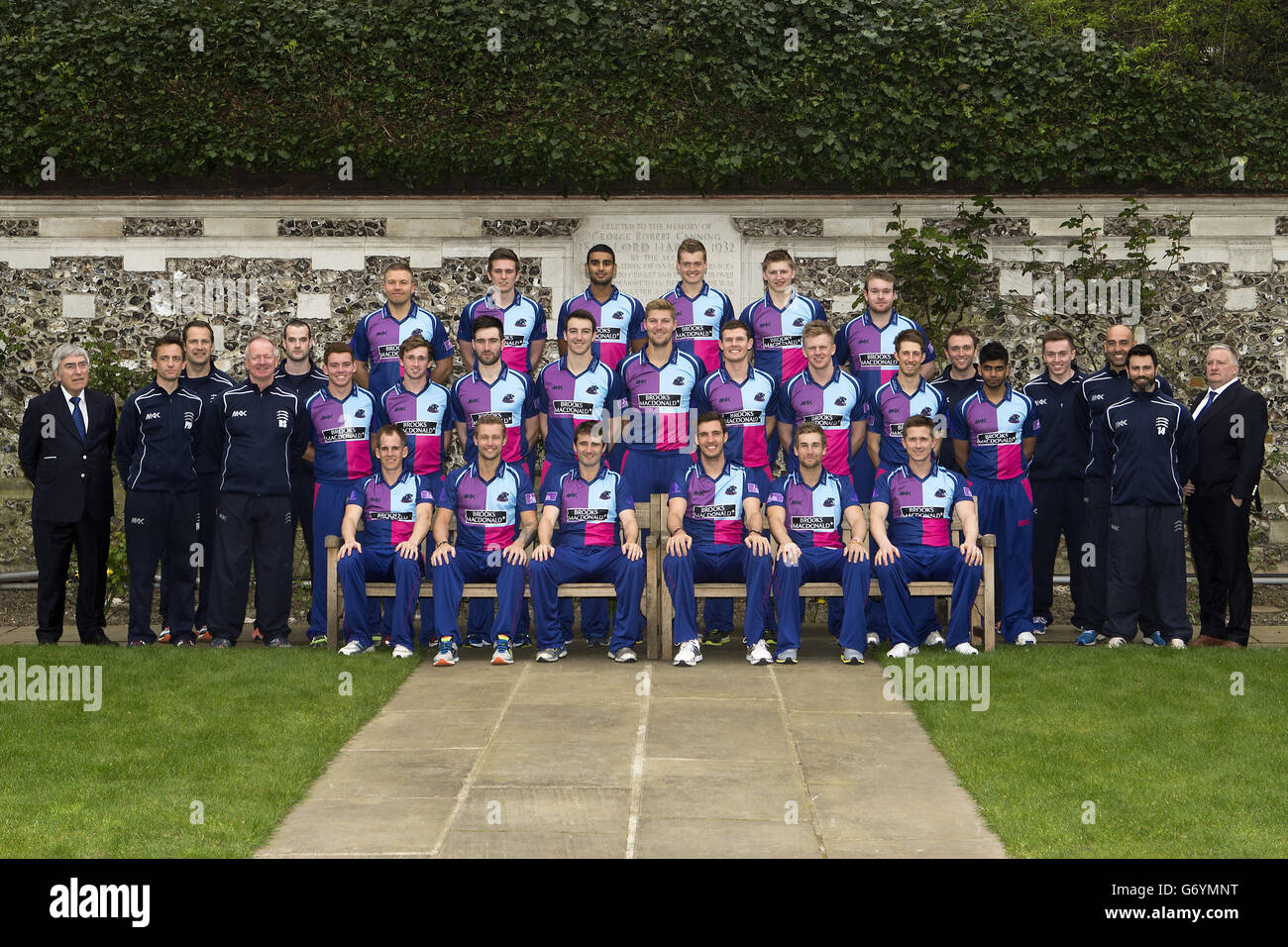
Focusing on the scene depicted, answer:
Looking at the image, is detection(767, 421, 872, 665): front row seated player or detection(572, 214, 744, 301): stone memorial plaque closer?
detection(767, 421, 872, 665): front row seated player

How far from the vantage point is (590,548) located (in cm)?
948

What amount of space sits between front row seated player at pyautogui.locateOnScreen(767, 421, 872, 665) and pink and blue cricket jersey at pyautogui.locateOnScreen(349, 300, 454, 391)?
2941 mm

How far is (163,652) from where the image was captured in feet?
30.5

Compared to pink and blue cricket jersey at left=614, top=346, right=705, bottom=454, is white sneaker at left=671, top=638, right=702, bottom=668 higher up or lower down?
lower down

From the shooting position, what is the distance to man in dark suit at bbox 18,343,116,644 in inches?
387

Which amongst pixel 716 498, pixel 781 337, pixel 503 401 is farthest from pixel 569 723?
pixel 781 337

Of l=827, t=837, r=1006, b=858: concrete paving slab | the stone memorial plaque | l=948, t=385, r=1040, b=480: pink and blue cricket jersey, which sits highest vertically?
the stone memorial plaque

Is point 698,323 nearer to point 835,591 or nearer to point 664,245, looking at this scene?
point 835,591

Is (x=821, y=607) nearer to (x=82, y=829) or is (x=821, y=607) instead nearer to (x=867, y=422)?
(x=867, y=422)

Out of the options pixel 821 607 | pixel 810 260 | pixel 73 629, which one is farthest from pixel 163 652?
pixel 810 260

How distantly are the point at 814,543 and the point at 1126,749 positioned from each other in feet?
9.89

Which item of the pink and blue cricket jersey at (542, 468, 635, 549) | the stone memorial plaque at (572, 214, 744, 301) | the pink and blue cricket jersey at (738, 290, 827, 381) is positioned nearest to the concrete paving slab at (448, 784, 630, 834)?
the pink and blue cricket jersey at (542, 468, 635, 549)

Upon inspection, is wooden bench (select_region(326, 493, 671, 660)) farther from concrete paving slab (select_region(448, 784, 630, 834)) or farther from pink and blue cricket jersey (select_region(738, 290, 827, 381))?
concrete paving slab (select_region(448, 784, 630, 834))
